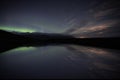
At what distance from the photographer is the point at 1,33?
17362cm

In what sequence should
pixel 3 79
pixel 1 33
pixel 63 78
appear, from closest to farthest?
pixel 3 79, pixel 63 78, pixel 1 33

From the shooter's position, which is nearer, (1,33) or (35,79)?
(35,79)

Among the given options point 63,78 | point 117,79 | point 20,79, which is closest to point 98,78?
point 117,79

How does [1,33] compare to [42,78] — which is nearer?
[42,78]

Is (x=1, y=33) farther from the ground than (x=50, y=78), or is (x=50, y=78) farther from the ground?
(x=1, y=33)

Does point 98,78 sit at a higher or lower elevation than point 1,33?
lower

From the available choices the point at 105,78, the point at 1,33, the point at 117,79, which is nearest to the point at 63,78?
the point at 105,78

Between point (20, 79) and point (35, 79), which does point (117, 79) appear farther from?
point (20, 79)

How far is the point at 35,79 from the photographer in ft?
19.5

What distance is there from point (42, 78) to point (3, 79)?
4.42 ft

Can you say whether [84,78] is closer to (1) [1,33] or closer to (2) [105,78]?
(2) [105,78]

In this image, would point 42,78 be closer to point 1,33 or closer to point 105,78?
point 105,78

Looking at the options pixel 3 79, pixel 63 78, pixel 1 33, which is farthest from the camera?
pixel 1 33

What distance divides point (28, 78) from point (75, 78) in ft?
5.58
